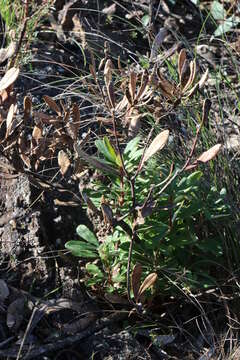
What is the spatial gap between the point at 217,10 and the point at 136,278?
2.03 m

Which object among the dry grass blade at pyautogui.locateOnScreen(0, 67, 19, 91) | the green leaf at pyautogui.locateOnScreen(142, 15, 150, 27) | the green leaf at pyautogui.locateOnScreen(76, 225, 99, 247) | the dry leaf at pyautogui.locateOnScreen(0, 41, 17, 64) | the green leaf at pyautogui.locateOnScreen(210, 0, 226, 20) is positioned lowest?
the green leaf at pyautogui.locateOnScreen(76, 225, 99, 247)

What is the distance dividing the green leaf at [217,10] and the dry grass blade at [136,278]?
196 cm

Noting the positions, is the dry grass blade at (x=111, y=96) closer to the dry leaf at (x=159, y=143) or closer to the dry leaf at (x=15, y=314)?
the dry leaf at (x=159, y=143)

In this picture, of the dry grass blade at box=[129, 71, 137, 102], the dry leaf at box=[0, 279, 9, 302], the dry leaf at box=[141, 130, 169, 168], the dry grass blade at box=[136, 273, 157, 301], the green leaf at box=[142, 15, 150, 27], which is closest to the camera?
the dry leaf at box=[141, 130, 169, 168]

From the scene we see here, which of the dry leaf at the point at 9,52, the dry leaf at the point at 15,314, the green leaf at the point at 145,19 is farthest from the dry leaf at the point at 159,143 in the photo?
the green leaf at the point at 145,19

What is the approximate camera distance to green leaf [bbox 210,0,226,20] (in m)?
3.47

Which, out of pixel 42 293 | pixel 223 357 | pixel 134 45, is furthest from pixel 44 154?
pixel 134 45

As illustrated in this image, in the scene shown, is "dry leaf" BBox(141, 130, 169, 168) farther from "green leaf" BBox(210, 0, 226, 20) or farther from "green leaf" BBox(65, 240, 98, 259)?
"green leaf" BBox(210, 0, 226, 20)

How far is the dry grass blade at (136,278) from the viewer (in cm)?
196

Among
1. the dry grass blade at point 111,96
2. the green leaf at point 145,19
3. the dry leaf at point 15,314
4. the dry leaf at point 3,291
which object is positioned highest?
the dry grass blade at point 111,96

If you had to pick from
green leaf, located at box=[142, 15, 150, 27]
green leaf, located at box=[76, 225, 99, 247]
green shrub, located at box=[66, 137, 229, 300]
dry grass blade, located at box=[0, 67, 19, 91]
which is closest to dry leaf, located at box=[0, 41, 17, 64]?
dry grass blade, located at box=[0, 67, 19, 91]

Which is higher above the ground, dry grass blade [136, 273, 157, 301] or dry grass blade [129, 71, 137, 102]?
dry grass blade [129, 71, 137, 102]

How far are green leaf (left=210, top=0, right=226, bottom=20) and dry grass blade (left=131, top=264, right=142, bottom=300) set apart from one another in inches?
77.3

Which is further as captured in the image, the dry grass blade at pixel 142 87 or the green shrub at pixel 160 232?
the green shrub at pixel 160 232
